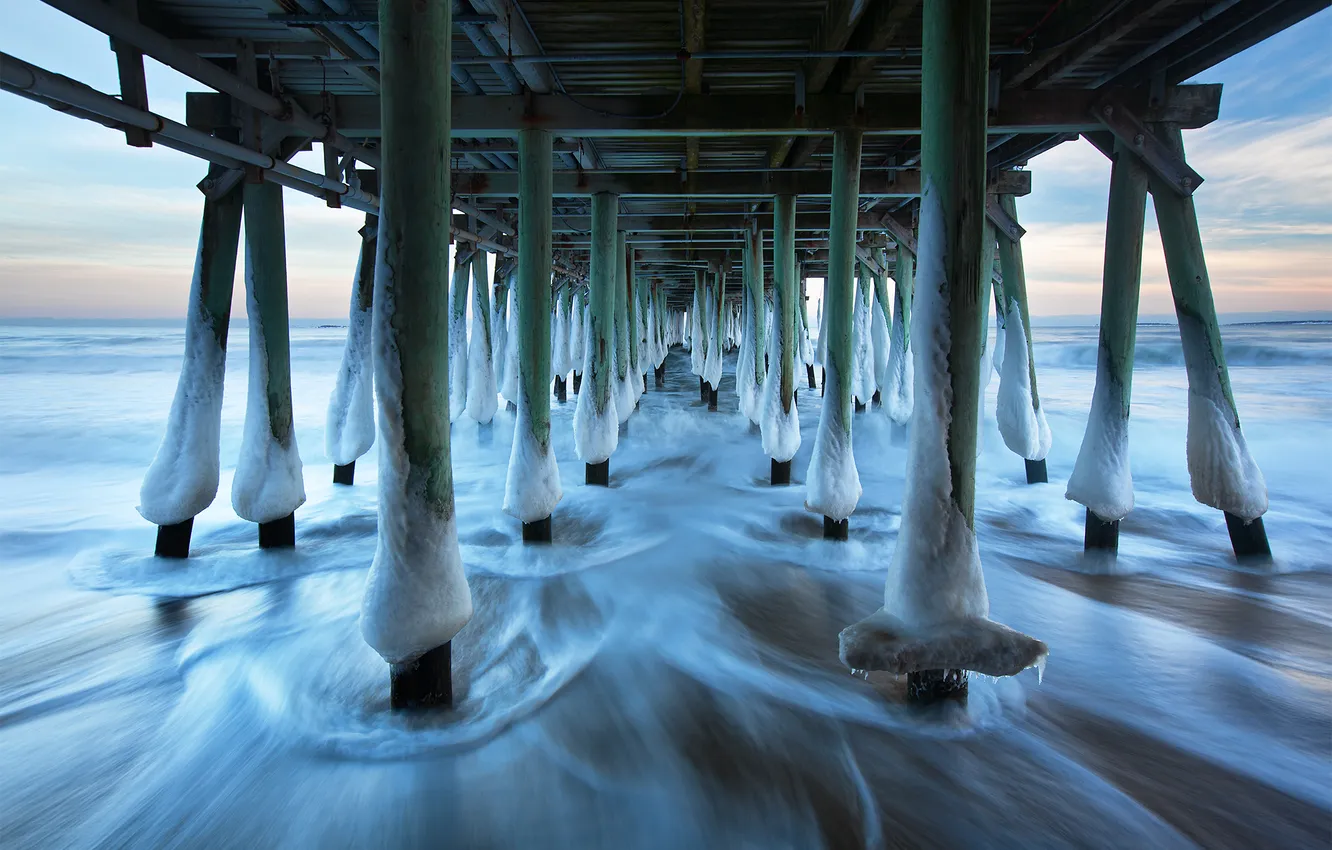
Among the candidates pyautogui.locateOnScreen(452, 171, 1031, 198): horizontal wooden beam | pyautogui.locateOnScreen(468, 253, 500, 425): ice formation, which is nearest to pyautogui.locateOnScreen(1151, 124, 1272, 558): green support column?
pyautogui.locateOnScreen(452, 171, 1031, 198): horizontal wooden beam

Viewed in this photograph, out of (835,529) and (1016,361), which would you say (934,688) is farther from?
(1016,361)

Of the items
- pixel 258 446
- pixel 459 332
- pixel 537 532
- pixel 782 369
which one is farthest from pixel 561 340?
pixel 258 446

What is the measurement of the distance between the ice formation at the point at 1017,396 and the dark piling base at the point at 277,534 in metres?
6.27

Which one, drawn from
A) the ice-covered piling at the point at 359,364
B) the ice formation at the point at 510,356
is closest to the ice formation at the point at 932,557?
the ice-covered piling at the point at 359,364

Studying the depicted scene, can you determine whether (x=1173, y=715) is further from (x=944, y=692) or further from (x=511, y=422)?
(x=511, y=422)

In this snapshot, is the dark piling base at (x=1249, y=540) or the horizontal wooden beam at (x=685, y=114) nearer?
the horizontal wooden beam at (x=685, y=114)

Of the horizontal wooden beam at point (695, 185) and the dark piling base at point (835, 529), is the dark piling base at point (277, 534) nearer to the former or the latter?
the horizontal wooden beam at point (695, 185)

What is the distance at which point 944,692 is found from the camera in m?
2.81

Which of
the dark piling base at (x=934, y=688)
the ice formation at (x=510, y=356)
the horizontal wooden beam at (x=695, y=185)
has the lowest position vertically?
the dark piling base at (x=934, y=688)

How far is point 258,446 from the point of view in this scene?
4.18 m

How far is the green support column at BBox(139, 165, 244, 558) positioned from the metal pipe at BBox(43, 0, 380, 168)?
0.52m

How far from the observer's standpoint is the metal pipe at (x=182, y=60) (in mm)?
3170

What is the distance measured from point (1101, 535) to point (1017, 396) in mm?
1856

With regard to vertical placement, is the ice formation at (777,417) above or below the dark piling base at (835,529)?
above
